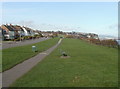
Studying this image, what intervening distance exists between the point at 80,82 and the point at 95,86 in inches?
29.8

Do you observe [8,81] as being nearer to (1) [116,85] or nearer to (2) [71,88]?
(2) [71,88]

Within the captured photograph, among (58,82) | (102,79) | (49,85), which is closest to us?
(49,85)

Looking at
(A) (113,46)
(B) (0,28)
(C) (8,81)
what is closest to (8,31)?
(B) (0,28)


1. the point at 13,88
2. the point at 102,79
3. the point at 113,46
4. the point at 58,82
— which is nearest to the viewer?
the point at 13,88

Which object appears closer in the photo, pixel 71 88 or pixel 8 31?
pixel 71 88

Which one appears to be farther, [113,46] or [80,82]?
[113,46]

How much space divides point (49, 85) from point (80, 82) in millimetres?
1350

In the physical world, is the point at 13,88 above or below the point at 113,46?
above

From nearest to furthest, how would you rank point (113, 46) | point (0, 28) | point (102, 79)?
point (102, 79) < point (113, 46) < point (0, 28)

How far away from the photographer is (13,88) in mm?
7305

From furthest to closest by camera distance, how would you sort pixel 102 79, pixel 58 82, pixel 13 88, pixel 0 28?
pixel 0 28
pixel 102 79
pixel 58 82
pixel 13 88

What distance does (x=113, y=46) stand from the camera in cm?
3916

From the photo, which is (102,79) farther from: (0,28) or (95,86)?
(0,28)

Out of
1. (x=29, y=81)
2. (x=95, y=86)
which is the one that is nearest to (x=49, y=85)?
(x=29, y=81)
